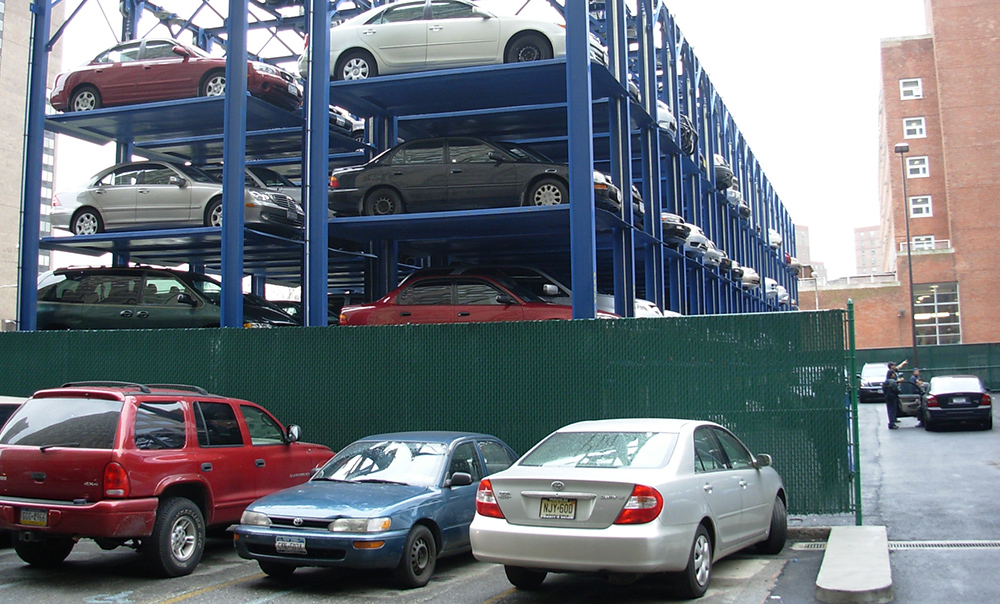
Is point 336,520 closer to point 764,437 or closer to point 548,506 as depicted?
point 548,506

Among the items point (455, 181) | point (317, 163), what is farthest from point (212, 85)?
point (455, 181)

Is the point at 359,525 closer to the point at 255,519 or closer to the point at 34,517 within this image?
the point at 255,519

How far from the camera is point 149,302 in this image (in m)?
17.1

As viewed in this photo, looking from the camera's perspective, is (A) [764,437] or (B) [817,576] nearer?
(B) [817,576]

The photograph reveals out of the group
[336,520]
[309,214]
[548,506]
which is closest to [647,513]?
[548,506]

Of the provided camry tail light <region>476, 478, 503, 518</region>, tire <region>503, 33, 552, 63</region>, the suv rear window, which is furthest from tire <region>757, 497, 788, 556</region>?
tire <region>503, 33, 552, 63</region>

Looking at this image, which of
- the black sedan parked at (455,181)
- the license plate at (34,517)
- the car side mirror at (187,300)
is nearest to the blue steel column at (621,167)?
the black sedan parked at (455,181)

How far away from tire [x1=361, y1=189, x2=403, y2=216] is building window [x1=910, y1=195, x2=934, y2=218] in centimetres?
6414

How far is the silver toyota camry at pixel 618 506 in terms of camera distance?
6.69 m

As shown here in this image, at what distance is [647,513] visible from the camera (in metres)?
6.68

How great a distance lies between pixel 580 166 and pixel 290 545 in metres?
8.97

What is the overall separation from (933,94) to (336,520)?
73.6 m

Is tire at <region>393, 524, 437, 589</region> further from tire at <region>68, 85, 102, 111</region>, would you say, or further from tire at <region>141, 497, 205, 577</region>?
tire at <region>68, 85, 102, 111</region>

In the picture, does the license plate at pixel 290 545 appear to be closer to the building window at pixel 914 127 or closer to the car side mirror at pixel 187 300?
the car side mirror at pixel 187 300
